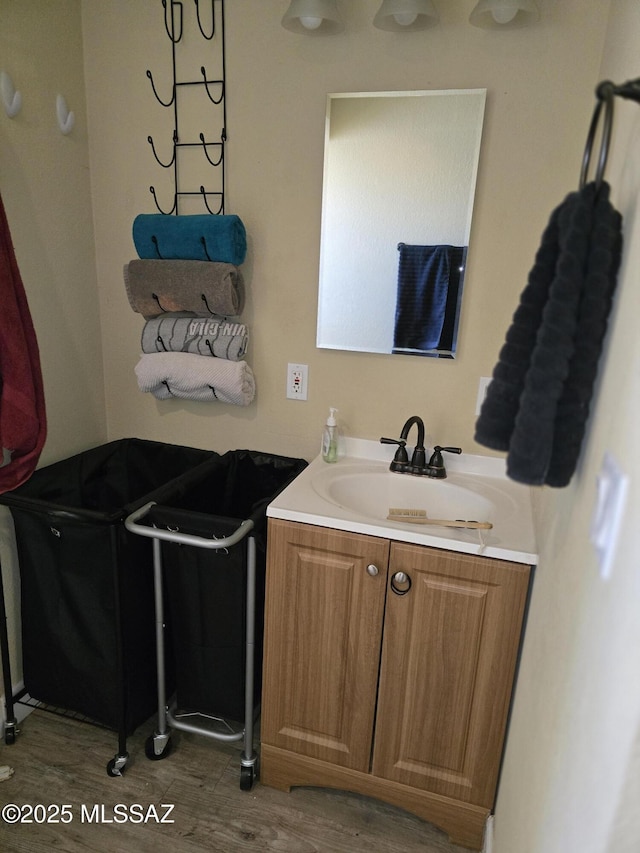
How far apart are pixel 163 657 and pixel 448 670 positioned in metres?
0.83

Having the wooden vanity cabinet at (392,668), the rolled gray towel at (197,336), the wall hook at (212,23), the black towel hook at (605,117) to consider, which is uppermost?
the wall hook at (212,23)

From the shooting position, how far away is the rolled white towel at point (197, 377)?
1842 millimetres

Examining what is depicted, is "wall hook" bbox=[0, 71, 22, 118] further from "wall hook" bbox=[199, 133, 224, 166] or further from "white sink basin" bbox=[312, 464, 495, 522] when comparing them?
"white sink basin" bbox=[312, 464, 495, 522]

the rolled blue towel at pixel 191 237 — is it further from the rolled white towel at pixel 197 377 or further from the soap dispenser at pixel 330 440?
the soap dispenser at pixel 330 440

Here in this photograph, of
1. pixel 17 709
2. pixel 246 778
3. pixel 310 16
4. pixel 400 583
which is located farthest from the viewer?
pixel 17 709

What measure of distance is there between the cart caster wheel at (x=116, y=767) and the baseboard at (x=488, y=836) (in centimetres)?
103

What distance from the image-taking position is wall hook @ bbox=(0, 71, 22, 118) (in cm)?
155

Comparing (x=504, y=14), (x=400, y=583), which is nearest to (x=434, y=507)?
(x=400, y=583)

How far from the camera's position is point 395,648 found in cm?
144

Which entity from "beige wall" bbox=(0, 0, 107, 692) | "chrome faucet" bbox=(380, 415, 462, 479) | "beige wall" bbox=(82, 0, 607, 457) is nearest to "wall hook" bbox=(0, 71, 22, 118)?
"beige wall" bbox=(0, 0, 107, 692)

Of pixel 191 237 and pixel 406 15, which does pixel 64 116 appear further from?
pixel 406 15

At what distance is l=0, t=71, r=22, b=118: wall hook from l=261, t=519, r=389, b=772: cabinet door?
1.38 meters

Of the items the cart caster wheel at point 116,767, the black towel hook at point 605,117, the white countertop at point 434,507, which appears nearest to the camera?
the black towel hook at point 605,117

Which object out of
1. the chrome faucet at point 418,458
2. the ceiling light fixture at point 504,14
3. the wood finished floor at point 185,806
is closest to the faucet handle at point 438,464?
the chrome faucet at point 418,458
